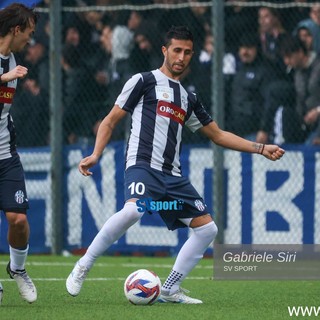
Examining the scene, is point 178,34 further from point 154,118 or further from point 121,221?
point 121,221

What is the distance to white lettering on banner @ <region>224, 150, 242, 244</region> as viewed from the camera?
43.4 feet

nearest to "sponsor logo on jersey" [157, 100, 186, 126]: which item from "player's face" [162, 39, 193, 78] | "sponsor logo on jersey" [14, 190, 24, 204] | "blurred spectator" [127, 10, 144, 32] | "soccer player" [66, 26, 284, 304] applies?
"soccer player" [66, 26, 284, 304]

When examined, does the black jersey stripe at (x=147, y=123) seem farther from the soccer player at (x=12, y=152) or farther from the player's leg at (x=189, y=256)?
the soccer player at (x=12, y=152)

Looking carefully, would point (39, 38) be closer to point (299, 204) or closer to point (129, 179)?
Result: point (299, 204)

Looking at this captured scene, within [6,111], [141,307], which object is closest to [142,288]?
[141,307]

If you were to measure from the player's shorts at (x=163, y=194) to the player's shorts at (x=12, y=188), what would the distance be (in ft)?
2.74

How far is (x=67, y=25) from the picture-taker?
14.1 m

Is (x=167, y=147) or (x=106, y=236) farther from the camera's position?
(x=167, y=147)

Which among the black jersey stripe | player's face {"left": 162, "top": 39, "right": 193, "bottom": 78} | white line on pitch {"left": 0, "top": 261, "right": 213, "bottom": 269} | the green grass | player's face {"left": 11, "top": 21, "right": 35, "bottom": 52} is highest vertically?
Answer: player's face {"left": 11, "top": 21, "right": 35, "bottom": 52}

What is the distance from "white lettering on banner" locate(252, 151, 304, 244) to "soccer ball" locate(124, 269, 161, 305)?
498 centimetres

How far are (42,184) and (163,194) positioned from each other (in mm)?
5833

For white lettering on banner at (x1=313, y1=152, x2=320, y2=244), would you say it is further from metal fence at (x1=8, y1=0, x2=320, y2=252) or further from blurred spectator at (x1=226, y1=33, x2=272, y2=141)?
blurred spectator at (x1=226, y1=33, x2=272, y2=141)

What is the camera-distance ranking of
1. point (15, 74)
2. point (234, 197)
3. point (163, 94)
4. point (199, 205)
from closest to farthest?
point (15, 74) → point (199, 205) → point (163, 94) → point (234, 197)

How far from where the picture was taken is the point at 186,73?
529 inches
